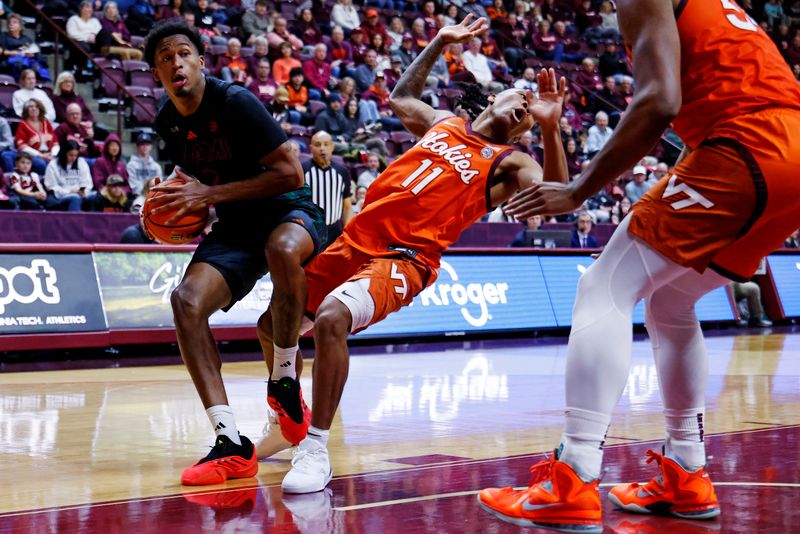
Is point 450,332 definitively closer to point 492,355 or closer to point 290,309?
point 492,355

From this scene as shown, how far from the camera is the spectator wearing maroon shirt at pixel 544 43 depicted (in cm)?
2147

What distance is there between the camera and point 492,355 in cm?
1043

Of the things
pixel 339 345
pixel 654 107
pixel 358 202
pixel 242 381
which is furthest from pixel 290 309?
pixel 358 202

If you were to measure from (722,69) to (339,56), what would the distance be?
14.3 metres

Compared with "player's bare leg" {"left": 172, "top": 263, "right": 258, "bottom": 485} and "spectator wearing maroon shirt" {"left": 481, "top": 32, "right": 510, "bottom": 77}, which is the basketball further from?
"spectator wearing maroon shirt" {"left": 481, "top": 32, "right": 510, "bottom": 77}

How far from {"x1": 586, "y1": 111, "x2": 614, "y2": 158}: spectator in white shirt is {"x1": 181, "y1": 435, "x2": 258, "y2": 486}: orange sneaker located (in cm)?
1455

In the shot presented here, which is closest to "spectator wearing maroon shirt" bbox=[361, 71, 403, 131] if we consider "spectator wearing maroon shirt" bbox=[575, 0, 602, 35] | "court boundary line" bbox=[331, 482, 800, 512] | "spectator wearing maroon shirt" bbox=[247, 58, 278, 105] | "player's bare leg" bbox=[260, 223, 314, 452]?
"spectator wearing maroon shirt" bbox=[247, 58, 278, 105]

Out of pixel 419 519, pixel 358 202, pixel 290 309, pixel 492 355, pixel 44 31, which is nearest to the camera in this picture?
pixel 419 519

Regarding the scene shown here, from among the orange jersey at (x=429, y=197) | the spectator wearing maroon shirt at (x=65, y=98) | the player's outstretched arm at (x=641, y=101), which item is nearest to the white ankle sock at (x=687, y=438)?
the player's outstretched arm at (x=641, y=101)

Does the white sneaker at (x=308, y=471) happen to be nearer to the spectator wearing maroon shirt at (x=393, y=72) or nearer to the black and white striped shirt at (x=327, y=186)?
the black and white striped shirt at (x=327, y=186)

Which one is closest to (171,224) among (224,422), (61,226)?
(224,422)

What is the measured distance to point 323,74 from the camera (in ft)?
53.7

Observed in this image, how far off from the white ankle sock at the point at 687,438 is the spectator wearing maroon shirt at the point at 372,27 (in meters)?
15.1

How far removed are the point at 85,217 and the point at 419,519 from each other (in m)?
8.88
